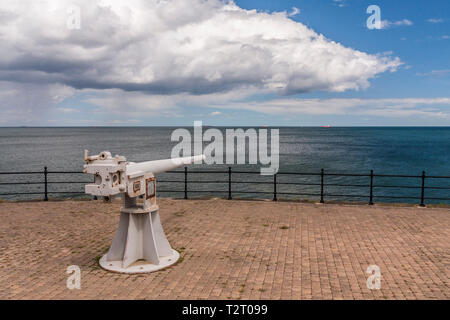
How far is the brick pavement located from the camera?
5.41 m

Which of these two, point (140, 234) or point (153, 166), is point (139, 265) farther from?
point (153, 166)

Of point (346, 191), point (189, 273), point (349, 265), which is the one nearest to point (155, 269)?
point (189, 273)

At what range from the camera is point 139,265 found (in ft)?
20.9

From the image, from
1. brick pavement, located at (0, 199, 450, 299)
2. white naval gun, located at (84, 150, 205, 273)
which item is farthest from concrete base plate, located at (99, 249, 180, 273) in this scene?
brick pavement, located at (0, 199, 450, 299)

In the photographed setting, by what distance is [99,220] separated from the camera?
9742 millimetres

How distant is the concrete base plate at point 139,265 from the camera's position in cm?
→ 614

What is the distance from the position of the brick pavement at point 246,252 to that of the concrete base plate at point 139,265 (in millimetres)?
135

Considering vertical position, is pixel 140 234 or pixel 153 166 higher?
pixel 153 166

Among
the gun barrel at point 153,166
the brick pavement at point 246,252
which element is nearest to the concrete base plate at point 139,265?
the brick pavement at point 246,252

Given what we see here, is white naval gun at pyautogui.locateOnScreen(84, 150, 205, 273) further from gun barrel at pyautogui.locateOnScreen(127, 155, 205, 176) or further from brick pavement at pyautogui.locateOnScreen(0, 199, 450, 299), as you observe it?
brick pavement at pyautogui.locateOnScreen(0, 199, 450, 299)

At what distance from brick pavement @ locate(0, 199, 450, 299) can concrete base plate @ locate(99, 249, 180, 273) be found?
0.44 ft

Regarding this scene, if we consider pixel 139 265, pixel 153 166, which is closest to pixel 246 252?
pixel 139 265

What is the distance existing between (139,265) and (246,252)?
7.12 ft
